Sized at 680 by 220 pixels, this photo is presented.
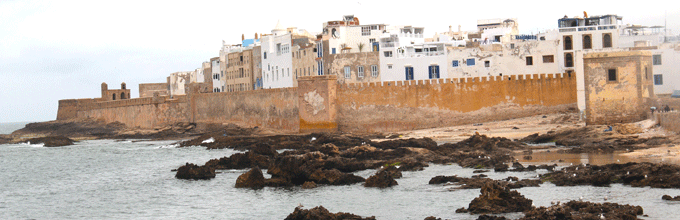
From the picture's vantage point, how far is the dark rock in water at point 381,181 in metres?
20.2

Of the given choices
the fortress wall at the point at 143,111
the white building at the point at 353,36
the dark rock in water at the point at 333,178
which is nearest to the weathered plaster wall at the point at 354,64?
the white building at the point at 353,36

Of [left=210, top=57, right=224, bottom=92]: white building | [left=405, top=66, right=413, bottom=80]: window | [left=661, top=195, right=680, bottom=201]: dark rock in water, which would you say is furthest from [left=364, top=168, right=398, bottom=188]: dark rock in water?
[left=210, top=57, right=224, bottom=92]: white building

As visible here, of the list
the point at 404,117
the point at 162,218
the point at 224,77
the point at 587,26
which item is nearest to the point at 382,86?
the point at 404,117

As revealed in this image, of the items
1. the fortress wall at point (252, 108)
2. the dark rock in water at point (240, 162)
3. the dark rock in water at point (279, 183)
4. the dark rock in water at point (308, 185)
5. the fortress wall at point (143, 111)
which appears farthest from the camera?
the fortress wall at point (143, 111)

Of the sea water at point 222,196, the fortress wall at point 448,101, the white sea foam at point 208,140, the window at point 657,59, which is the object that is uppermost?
the window at point 657,59

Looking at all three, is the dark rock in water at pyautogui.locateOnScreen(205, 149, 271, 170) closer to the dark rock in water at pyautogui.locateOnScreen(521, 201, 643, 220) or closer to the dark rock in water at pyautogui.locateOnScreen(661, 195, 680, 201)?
the dark rock in water at pyautogui.locateOnScreen(521, 201, 643, 220)

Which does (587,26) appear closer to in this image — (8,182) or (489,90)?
(489,90)

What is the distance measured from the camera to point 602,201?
51.6 feet

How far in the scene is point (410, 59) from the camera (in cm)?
4394

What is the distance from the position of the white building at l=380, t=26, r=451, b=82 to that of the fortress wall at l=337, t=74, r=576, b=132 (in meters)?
5.62

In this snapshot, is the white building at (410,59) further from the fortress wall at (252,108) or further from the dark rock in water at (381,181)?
the dark rock in water at (381,181)

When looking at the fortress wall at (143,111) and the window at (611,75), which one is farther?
the fortress wall at (143,111)

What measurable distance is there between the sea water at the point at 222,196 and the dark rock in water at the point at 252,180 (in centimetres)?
40

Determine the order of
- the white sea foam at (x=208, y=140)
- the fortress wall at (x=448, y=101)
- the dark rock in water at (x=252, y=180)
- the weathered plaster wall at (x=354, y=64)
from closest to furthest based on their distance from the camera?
the dark rock in water at (x=252, y=180) < the fortress wall at (x=448, y=101) < the white sea foam at (x=208, y=140) < the weathered plaster wall at (x=354, y=64)
